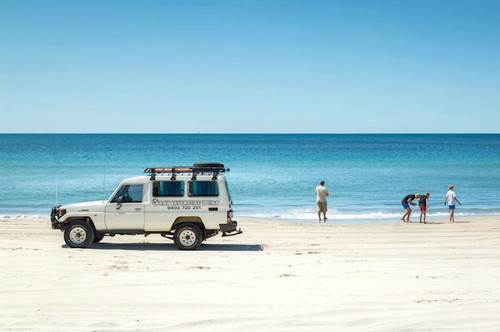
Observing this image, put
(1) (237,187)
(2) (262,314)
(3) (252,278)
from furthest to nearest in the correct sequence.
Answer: (1) (237,187) < (3) (252,278) < (2) (262,314)

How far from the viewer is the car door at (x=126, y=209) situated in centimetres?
1386

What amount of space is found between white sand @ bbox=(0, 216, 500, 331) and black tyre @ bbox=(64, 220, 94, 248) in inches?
17.6

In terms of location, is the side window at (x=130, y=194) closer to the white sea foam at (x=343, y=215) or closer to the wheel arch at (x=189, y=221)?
the wheel arch at (x=189, y=221)

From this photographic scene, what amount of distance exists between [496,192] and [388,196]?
745 centimetres

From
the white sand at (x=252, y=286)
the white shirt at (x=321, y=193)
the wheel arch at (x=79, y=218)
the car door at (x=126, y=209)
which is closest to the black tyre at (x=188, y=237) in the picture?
the white sand at (x=252, y=286)

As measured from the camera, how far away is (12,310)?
25.2 ft

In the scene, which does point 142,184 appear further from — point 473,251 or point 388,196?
point 388,196

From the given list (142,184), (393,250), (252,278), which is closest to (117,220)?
(142,184)

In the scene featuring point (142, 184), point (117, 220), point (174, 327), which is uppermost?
point (142, 184)

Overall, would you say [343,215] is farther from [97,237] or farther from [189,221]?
[97,237]

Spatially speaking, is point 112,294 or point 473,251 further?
point 473,251

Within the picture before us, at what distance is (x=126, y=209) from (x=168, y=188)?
1.22 meters

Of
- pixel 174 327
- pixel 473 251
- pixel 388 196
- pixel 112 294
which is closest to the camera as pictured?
pixel 174 327

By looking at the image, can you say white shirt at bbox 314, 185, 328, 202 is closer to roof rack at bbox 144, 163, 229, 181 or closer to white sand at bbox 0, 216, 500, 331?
white sand at bbox 0, 216, 500, 331
